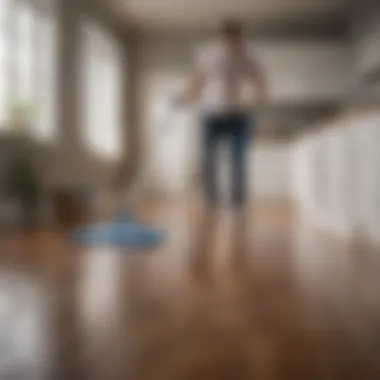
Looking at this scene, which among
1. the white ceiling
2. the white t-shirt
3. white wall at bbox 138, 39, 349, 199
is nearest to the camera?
the white t-shirt

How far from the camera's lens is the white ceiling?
437 centimetres

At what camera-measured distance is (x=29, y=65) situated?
3.29 m

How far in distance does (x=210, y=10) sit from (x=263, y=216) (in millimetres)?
1770

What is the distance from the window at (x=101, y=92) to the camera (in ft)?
13.1

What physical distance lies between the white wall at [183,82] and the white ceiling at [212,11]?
0.25 metres

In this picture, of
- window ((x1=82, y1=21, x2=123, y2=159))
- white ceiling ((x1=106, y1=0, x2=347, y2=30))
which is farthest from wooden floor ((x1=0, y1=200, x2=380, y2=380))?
white ceiling ((x1=106, y1=0, x2=347, y2=30))

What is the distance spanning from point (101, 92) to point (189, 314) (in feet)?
12.1

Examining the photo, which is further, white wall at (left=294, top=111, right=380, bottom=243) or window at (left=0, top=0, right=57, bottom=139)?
window at (left=0, top=0, right=57, bottom=139)

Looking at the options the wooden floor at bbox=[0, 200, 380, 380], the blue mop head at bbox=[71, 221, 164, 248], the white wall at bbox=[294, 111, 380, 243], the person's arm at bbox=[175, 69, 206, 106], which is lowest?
the wooden floor at bbox=[0, 200, 380, 380]

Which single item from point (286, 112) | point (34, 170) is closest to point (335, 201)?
point (34, 170)

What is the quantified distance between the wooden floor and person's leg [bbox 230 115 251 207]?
140 centimetres

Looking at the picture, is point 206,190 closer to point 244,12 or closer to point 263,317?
point 244,12

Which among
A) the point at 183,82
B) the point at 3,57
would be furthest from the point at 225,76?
the point at 183,82

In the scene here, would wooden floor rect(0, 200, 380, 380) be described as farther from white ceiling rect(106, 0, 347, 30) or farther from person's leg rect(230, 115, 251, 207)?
white ceiling rect(106, 0, 347, 30)
